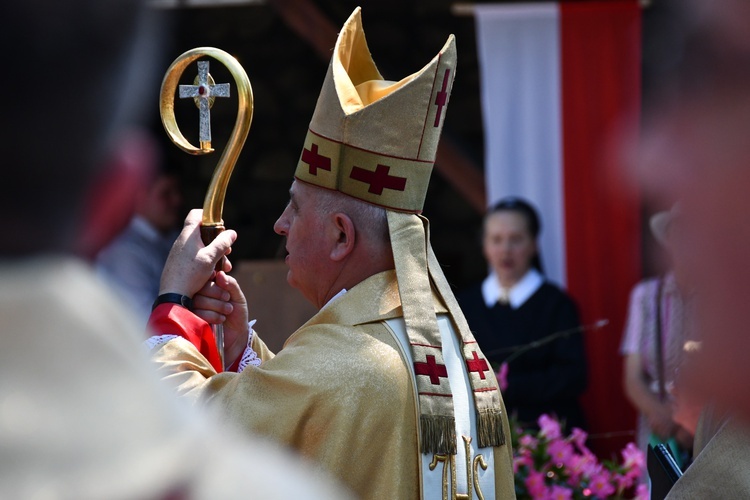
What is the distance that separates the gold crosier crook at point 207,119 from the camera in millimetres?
2586

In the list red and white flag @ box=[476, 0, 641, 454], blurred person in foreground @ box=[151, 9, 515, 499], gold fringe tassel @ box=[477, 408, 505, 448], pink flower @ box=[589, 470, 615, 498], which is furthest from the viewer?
red and white flag @ box=[476, 0, 641, 454]

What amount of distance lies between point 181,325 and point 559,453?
135 cm

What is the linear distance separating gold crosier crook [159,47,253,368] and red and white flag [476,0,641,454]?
2934mm

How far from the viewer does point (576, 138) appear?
5.37 metres

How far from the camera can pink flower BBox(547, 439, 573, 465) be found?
10.8 feet

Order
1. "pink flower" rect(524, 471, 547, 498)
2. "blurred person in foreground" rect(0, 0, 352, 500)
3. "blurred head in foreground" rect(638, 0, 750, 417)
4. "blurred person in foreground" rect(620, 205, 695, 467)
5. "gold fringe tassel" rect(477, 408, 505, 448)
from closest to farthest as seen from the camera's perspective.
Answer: "blurred person in foreground" rect(0, 0, 352, 500), "blurred head in foreground" rect(638, 0, 750, 417), "gold fringe tassel" rect(477, 408, 505, 448), "pink flower" rect(524, 471, 547, 498), "blurred person in foreground" rect(620, 205, 695, 467)

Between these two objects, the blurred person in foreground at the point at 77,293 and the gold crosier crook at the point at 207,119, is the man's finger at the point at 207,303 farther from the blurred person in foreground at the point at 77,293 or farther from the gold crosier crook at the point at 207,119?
the blurred person in foreground at the point at 77,293

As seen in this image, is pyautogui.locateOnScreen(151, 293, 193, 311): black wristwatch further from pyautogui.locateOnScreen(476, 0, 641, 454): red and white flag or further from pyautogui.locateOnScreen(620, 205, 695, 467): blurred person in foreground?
pyautogui.locateOnScreen(476, 0, 641, 454): red and white flag

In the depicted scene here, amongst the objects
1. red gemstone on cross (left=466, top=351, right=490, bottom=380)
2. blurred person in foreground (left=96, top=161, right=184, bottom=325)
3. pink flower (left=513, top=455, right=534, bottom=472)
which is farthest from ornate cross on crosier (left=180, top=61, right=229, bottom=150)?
blurred person in foreground (left=96, top=161, right=184, bottom=325)

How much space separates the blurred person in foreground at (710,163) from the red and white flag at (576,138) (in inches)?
168

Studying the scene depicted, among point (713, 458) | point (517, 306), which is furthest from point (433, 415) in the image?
point (517, 306)

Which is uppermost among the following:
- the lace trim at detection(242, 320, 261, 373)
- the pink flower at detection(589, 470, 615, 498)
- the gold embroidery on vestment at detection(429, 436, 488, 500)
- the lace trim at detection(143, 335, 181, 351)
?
the lace trim at detection(143, 335, 181, 351)

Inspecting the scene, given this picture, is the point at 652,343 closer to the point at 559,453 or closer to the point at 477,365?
the point at 559,453

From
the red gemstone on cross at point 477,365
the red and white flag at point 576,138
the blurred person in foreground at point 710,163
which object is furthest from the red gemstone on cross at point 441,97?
the red and white flag at point 576,138
